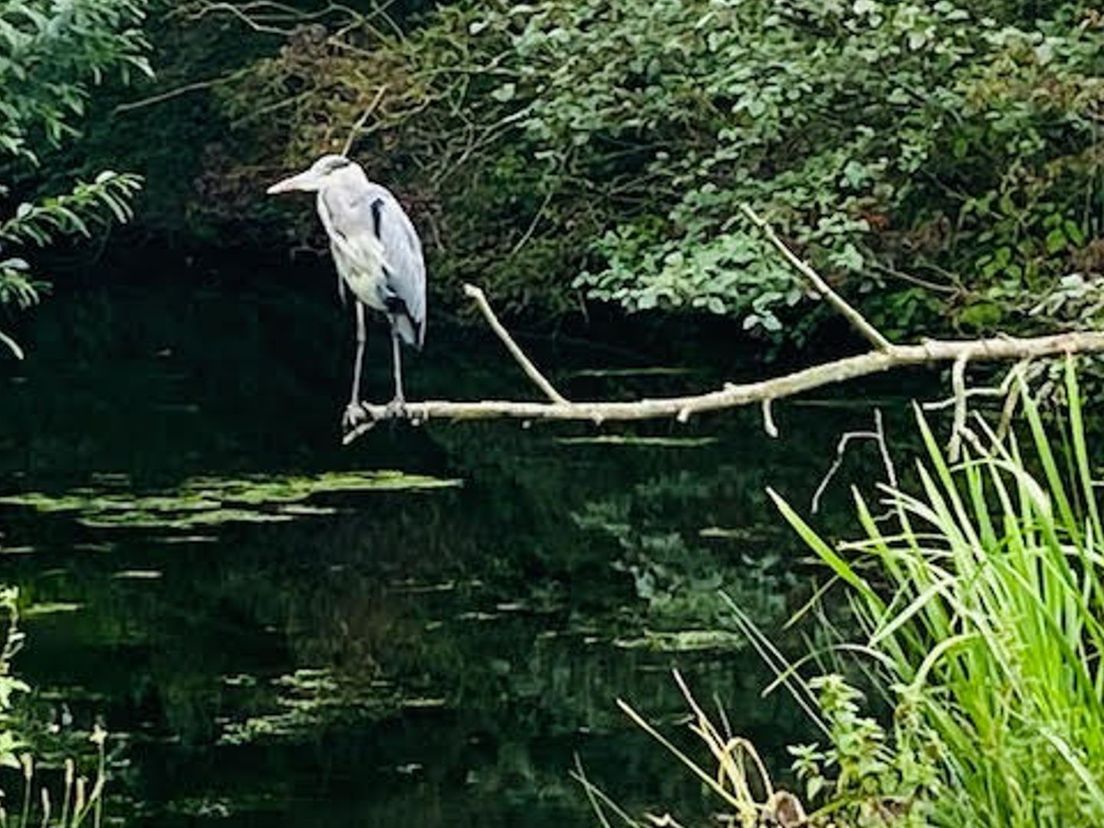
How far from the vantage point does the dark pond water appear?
6791 millimetres

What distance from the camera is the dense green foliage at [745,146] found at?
445 inches

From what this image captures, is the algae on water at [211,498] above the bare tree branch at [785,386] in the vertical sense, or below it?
below

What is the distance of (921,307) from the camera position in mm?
12242

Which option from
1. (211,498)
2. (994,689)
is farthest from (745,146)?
(994,689)

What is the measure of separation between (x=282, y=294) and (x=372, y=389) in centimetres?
508

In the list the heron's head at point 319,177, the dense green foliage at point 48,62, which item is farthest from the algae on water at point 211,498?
the dense green foliage at point 48,62

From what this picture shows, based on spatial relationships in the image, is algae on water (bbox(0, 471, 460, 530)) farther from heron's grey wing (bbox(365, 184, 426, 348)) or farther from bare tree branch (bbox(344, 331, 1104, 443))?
bare tree branch (bbox(344, 331, 1104, 443))

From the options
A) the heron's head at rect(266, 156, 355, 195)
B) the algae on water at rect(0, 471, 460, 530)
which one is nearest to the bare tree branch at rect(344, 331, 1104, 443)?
the heron's head at rect(266, 156, 355, 195)

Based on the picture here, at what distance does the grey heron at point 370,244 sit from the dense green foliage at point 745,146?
3255 mm

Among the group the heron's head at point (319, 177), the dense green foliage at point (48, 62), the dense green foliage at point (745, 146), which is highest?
the dense green foliage at point (48, 62)

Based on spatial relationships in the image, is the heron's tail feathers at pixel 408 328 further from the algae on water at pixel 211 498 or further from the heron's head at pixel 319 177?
the algae on water at pixel 211 498

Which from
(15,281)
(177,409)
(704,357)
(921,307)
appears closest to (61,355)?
(177,409)

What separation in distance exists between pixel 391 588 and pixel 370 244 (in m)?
1.92

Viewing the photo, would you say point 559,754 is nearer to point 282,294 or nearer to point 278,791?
point 278,791
